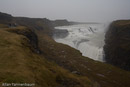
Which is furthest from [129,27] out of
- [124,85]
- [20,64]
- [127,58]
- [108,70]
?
[20,64]

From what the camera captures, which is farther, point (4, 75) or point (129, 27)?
point (129, 27)

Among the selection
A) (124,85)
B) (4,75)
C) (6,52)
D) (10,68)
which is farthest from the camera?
(124,85)

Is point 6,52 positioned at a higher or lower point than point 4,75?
higher

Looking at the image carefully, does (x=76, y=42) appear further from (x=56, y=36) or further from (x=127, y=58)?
(x=127, y=58)

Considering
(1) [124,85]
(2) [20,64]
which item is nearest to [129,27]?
(1) [124,85]

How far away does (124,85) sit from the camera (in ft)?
86.3

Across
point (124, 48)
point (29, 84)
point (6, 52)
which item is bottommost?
point (124, 48)

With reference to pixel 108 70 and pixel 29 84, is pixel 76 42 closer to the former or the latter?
pixel 108 70

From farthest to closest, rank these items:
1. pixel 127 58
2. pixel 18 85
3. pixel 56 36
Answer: pixel 56 36
pixel 127 58
pixel 18 85

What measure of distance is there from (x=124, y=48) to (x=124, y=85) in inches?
745


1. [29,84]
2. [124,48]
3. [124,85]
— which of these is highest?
[29,84]

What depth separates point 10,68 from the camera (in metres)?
10.0

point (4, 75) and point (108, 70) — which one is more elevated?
point (4, 75)

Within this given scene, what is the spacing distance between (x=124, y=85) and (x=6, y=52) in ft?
87.6
